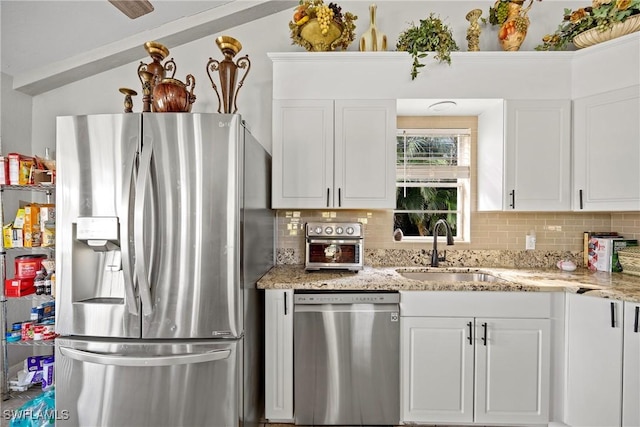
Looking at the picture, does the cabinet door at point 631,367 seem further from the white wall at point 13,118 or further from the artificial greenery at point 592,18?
the white wall at point 13,118

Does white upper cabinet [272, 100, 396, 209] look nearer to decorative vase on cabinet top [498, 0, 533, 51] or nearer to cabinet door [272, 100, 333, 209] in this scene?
cabinet door [272, 100, 333, 209]

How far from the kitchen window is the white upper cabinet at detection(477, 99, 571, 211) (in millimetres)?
416

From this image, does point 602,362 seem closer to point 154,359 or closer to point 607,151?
point 607,151

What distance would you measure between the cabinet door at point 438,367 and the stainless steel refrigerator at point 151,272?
39.4 inches

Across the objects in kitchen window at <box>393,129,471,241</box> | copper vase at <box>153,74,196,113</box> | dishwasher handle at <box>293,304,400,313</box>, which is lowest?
dishwasher handle at <box>293,304,400,313</box>

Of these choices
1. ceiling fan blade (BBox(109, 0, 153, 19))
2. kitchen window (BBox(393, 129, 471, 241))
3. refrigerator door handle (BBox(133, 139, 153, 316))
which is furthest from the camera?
kitchen window (BBox(393, 129, 471, 241))

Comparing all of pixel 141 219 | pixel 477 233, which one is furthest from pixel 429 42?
pixel 141 219

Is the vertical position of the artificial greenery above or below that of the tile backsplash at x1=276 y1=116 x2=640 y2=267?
above

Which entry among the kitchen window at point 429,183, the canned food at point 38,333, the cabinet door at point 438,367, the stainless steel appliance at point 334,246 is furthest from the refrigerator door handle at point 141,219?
the kitchen window at point 429,183

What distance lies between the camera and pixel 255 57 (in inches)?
101

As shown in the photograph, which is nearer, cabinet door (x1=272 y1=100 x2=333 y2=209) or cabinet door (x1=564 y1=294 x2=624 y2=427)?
cabinet door (x1=564 y1=294 x2=624 y2=427)

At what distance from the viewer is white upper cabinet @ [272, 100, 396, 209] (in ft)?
7.16

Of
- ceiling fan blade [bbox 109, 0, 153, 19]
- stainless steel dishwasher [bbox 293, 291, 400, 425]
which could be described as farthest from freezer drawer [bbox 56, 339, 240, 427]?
ceiling fan blade [bbox 109, 0, 153, 19]

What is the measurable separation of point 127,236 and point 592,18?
315 centimetres
